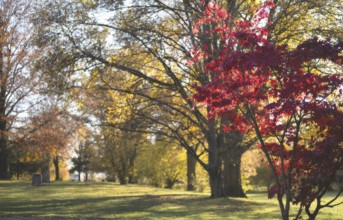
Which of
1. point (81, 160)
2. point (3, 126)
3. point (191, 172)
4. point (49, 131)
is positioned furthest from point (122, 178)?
point (81, 160)

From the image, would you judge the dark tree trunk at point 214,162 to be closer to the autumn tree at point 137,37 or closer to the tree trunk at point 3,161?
the autumn tree at point 137,37

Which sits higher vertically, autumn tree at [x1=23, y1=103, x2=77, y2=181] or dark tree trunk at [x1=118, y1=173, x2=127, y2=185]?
autumn tree at [x1=23, y1=103, x2=77, y2=181]

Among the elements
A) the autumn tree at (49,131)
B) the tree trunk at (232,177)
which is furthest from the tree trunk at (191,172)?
the tree trunk at (232,177)

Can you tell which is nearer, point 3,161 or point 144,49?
point 144,49

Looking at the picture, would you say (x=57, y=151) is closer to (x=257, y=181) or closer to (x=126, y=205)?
(x=126, y=205)

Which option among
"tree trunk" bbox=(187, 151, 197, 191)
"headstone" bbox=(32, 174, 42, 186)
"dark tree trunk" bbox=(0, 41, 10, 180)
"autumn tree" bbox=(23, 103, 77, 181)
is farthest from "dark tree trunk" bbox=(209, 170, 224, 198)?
"dark tree trunk" bbox=(0, 41, 10, 180)

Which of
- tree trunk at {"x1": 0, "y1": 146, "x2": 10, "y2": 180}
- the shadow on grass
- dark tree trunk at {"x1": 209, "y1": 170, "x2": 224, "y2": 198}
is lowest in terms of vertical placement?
the shadow on grass

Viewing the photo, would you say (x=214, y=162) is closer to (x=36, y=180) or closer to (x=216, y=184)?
(x=216, y=184)

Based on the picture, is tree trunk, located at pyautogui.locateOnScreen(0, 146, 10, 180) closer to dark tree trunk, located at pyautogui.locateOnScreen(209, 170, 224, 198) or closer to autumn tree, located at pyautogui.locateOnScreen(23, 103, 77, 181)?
autumn tree, located at pyautogui.locateOnScreen(23, 103, 77, 181)

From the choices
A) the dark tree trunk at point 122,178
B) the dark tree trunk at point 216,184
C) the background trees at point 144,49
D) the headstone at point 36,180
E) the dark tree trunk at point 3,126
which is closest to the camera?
the background trees at point 144,49

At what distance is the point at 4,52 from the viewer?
32.7 meters

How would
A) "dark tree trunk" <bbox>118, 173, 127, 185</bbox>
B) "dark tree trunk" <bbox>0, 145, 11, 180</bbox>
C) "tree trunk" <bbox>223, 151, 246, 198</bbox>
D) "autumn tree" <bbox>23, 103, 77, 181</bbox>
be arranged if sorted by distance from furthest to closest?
"dark tree trunk" <bbox>118, 173, 127, 185</bbox>, "dark tree trunk" <bbox>0, 145, 11, 180</bbox>, "autumn tree" <bbox>23, 103, 77, 181</bbox>, "tree trunk" <bbox>223, 151, 246, 198</bbox>

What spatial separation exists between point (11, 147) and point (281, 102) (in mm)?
31445

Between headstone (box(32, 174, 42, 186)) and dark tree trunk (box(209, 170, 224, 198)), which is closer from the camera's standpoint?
dark tree trunk (box(209, 170, 224, 198))
